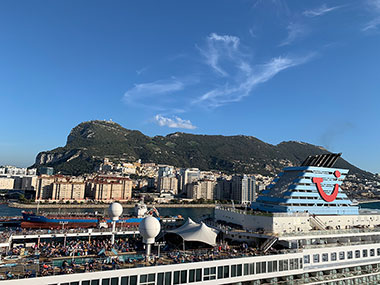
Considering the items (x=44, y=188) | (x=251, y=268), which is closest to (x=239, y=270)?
(x=251, y=268)

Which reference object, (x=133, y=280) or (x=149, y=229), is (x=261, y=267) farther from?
(x=133, y=280)

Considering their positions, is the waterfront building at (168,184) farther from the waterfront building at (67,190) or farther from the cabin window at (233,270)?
the cabin window at (233,270)

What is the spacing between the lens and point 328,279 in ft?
58.3

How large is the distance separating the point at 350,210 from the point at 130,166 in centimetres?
15998

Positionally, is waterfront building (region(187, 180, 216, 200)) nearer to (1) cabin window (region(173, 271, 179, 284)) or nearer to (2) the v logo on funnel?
(2) the v logo on funnel

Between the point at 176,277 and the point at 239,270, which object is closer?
the point at 176,277

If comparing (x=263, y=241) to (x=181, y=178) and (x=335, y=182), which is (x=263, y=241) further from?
(x=181, y=178)

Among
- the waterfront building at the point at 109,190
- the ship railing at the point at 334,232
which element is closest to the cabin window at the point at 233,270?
the ship railing at the point at 334,232

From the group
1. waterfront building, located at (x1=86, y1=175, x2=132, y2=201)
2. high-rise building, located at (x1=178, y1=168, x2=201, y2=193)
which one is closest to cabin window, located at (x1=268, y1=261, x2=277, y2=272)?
waterfront building, located at (x1=86, y1=175, x2=132, y2=201)

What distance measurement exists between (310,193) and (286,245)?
18.6 feet

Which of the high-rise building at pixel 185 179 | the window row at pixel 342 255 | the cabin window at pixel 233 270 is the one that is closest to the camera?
the cabin window at pixel 233 270

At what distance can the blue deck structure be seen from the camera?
2148cm

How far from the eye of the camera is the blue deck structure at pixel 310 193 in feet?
70.5

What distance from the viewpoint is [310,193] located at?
72.0 feet
